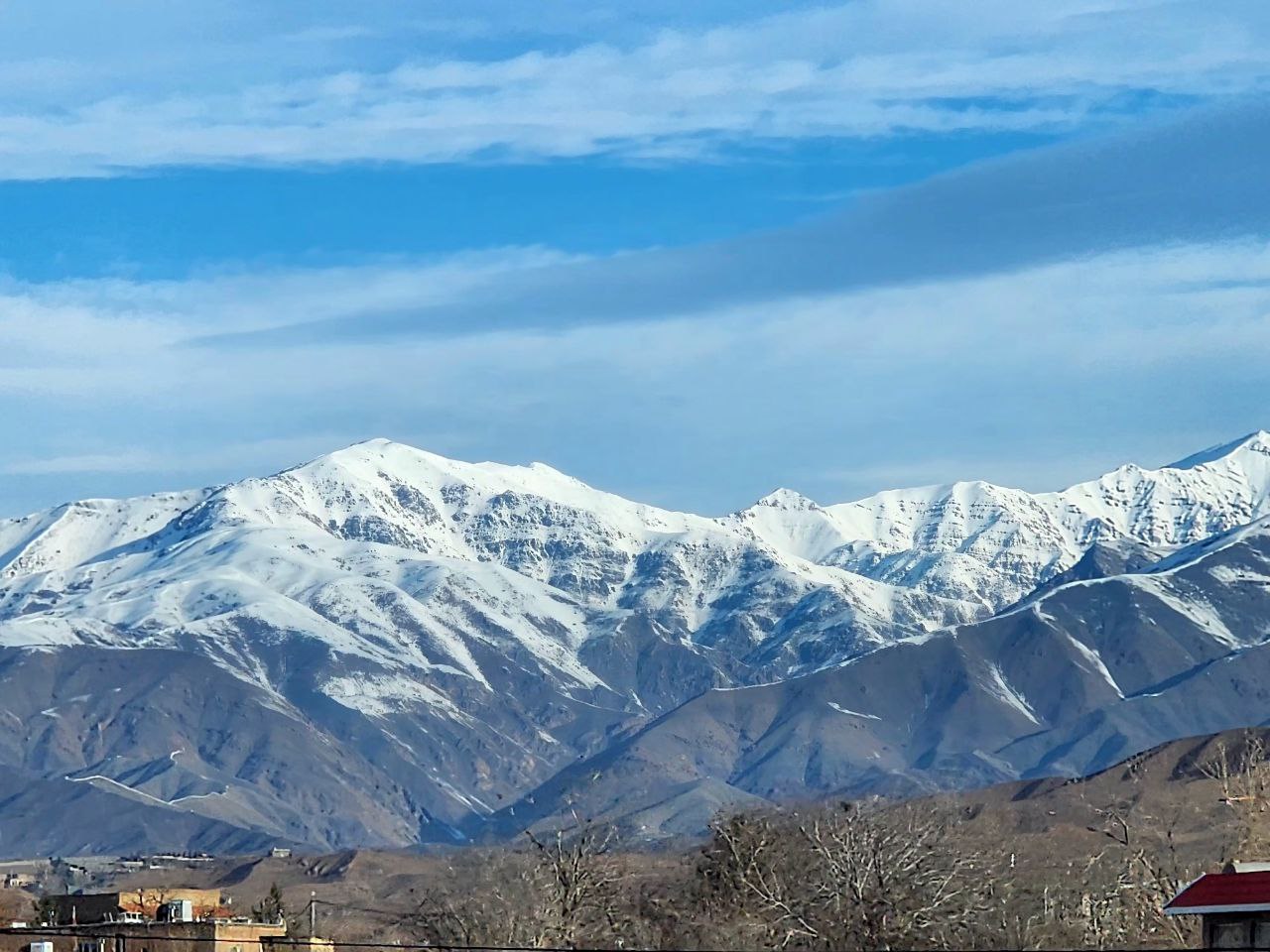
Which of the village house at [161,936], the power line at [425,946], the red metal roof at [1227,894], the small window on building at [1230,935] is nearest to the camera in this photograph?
the red metal roof at [1227,894]

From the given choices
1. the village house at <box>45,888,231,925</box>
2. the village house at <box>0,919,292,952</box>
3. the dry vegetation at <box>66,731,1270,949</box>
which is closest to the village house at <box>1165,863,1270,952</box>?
the dry vegetation at <box>66,731,1270,949</box>

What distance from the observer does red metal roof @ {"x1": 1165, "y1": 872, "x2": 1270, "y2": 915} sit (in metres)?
71.4

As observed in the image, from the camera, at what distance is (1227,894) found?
72.9m

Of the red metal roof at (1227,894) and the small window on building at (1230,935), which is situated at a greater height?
the red metal roof at (1227,894)

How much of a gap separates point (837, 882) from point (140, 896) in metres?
76.3

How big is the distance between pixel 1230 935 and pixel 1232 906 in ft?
6.04

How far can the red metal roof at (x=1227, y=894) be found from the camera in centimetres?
7144

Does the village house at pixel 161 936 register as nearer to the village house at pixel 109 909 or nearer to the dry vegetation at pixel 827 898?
the village house at pixel 109 909

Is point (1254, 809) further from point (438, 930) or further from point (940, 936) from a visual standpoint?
point (438, 930)

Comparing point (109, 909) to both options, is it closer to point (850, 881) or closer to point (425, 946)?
point (425, 946)

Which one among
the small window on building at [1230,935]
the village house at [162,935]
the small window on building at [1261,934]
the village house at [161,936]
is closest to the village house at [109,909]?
the village house at [161,936]

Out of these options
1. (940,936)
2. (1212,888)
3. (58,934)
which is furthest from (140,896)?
(1212,888)

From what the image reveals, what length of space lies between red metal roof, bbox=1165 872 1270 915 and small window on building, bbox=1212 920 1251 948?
0.78 meters

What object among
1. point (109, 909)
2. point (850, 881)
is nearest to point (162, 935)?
point (109, 909)
